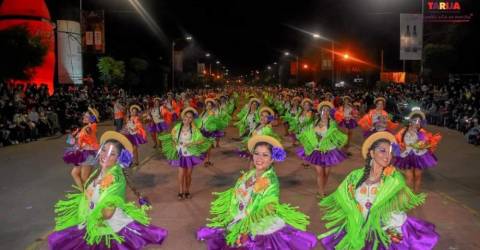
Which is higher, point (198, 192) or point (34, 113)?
point (34, 113)

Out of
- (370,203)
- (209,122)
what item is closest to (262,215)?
(370,203)

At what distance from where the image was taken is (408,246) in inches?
169

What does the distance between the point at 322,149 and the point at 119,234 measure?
214 inches

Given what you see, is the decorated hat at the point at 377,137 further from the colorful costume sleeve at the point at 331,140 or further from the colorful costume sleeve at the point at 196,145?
the colorful costume sleeve at the point at 196,145

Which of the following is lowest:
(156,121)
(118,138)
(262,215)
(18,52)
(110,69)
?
(262,215)

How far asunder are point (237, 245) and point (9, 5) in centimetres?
3134

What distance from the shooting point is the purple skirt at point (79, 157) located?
350 inches

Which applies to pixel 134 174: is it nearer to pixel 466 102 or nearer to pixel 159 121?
pixel 159 121

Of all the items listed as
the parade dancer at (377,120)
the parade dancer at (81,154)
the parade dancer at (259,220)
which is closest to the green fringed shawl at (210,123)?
the parade dancer at (377,120)

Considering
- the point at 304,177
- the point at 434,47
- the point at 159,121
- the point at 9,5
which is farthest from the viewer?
the point at 434,47

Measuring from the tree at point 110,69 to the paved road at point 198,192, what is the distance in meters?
23.2

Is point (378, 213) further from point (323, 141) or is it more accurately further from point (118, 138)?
point (323, 141)

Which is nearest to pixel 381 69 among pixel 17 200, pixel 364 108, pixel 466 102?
pixel 364 108

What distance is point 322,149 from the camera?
9.17m
